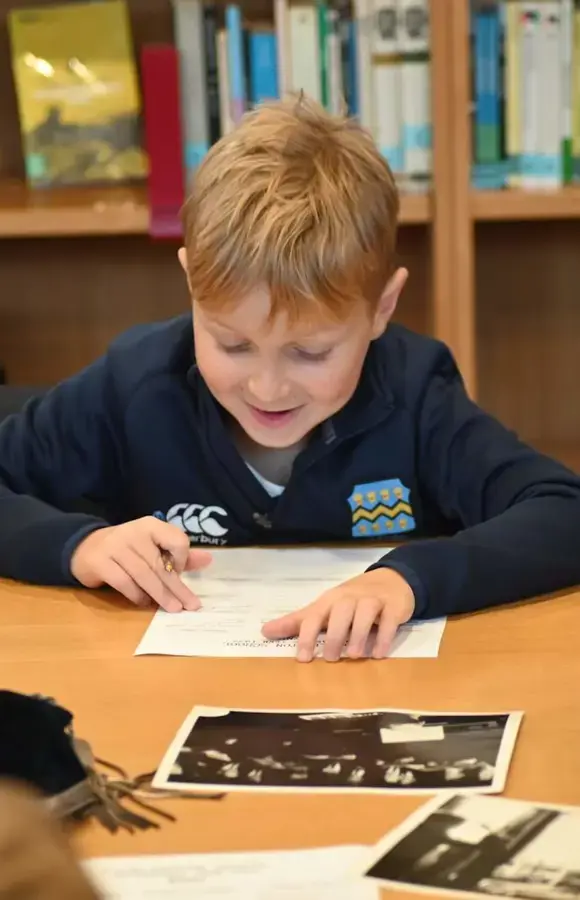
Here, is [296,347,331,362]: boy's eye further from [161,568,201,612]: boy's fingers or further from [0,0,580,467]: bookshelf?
[0,0,580,467]: bookshelf

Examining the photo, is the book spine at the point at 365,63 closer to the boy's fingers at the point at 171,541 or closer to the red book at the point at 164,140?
the red book at the point at 164,140

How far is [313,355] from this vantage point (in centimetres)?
119

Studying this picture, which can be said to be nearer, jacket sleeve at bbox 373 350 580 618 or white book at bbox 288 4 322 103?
jacket sleeve at bbox 373 350 580 618

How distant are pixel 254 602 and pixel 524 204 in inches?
44.2

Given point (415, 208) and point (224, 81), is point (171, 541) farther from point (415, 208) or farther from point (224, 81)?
point (224, 81)

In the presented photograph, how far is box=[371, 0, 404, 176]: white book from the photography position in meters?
2.05

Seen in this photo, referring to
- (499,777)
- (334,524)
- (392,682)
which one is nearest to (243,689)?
(392,682)

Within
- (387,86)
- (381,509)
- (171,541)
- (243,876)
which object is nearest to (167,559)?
(171,541)

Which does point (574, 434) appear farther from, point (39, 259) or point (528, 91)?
point (39, 259)

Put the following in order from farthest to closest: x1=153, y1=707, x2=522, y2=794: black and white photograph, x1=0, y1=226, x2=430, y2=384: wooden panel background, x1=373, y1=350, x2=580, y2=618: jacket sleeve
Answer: x1=0, y1=226, x2=430, y2=384: wooden panel background < x1=373, y1=350, x2=580, y2=618: jacket sleeve < x1=153, y1=707, x2=522, y2=794: black and white photograph

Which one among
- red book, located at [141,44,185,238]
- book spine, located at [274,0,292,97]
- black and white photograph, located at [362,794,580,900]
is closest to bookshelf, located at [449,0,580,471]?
book spine, located at [274,0,292,97]

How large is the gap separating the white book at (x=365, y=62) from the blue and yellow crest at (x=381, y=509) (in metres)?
0.88

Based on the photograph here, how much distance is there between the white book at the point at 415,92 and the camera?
6.66ft

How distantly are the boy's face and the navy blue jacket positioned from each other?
8cm
